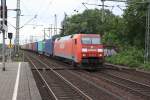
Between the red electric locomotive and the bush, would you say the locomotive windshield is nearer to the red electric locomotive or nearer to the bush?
the red electric locomotive

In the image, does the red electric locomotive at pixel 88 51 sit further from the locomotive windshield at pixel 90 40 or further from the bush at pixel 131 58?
the bush at pixel 131 58

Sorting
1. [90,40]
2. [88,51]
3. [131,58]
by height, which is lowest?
[131,58]

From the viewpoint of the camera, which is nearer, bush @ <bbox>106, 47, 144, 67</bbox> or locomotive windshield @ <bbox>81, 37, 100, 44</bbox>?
locomotive windshield @ <bbox>81, 37, 100, 44</bbox>

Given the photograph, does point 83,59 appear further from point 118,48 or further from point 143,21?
point 118,48

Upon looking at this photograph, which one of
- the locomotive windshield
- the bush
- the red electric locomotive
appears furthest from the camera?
the bush

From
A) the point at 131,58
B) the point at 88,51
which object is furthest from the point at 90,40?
the point at 131,58

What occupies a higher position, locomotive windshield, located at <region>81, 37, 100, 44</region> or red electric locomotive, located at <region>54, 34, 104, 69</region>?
locomotive windshield, located at <region>81, 37, 100, 44</region>

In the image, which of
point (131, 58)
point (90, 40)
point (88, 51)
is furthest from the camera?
point (131, 58)

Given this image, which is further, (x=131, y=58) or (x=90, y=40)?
(x=131, y=58)

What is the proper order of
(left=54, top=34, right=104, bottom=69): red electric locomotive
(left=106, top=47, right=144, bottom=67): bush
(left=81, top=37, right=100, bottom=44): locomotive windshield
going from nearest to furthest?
(left=54, top=34, right=104, bottom=69): red electric locomotive < (left=81, top=37, right=100, bottom=44): locomotive windshield < (left=106, top=47, right=144, bottom=67): bush

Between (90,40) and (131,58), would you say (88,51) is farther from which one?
(131,58)

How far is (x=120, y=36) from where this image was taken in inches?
1992

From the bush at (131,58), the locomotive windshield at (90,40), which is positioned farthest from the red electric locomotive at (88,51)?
the bush at (131,58)

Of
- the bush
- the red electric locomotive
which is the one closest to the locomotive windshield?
the red electric locomotive
